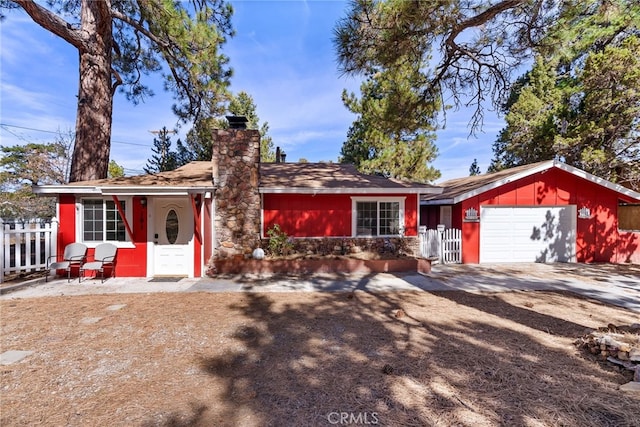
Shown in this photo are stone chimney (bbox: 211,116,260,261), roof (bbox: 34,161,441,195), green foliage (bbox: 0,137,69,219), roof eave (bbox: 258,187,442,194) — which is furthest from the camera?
green foliage (bbox: 0,137,69,219)

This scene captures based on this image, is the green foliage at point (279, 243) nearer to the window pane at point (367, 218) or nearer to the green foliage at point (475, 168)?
the window pane at point (367, 218)

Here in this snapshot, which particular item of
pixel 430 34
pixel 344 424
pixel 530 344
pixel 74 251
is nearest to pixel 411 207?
pixel 430 34

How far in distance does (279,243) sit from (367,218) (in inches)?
119

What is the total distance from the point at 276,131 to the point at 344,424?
23.3 metres

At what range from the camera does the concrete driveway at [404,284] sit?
636cm

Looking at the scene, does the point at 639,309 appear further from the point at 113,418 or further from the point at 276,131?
the point at 276,131

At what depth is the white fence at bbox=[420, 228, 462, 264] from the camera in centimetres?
995

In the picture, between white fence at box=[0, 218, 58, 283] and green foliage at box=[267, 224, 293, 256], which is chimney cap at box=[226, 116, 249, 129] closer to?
green foliage at box=[267, 224, 293, 256]

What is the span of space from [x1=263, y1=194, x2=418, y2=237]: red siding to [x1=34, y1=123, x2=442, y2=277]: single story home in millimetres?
32

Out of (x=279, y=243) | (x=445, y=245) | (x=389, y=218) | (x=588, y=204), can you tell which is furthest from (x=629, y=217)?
(x=279, y=243)

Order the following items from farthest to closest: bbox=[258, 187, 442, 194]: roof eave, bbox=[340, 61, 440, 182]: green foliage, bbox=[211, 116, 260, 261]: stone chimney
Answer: bbox=[340, 61, 440, 182]: green foliage
bbox=[258, 187, 442, 194]: roof eave
bbox=[211, 116, 260, 261]: stone chimney

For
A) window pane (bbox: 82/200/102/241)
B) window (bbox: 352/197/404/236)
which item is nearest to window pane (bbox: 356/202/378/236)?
window (bbox: 352/197/404/236)

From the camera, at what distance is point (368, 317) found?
4840 mm

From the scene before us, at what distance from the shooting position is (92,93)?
29.7ft
